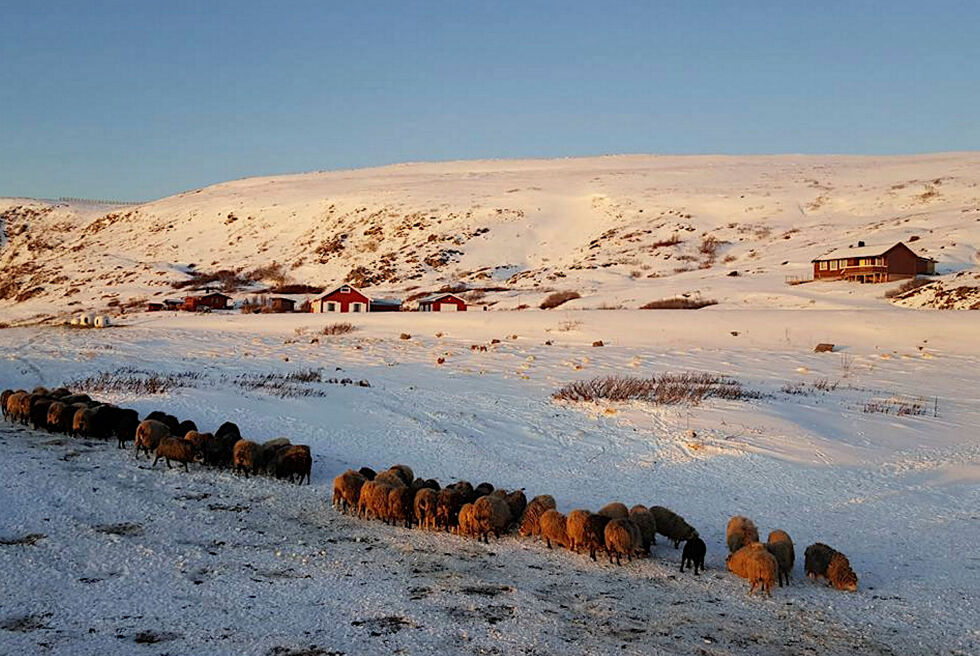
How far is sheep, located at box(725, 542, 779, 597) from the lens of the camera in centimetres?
824

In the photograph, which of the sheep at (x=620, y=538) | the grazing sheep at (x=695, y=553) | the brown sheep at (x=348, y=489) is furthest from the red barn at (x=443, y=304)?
the grazing sheep at (x=695, y=553)

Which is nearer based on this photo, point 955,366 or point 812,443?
point 812,443

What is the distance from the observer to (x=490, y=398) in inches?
752

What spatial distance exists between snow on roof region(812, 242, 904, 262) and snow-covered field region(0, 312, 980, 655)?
130 ft

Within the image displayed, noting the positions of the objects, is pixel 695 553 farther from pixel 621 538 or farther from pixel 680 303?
pixel 680 303

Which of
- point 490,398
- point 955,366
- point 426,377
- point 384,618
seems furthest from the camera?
point 955,366

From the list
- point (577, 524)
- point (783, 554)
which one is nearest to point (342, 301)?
point (577, 524)

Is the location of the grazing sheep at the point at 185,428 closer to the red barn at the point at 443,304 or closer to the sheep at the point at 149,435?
the sheep at the point at 149,435

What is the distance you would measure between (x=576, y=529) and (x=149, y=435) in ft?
24.5

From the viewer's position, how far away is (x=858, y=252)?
61.6m

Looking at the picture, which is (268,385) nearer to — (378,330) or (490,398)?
(490,398)

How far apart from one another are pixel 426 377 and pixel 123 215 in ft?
408

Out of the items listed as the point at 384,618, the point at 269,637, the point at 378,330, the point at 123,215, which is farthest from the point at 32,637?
the point at 123,215

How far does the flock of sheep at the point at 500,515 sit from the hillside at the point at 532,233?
4148 centimetres
